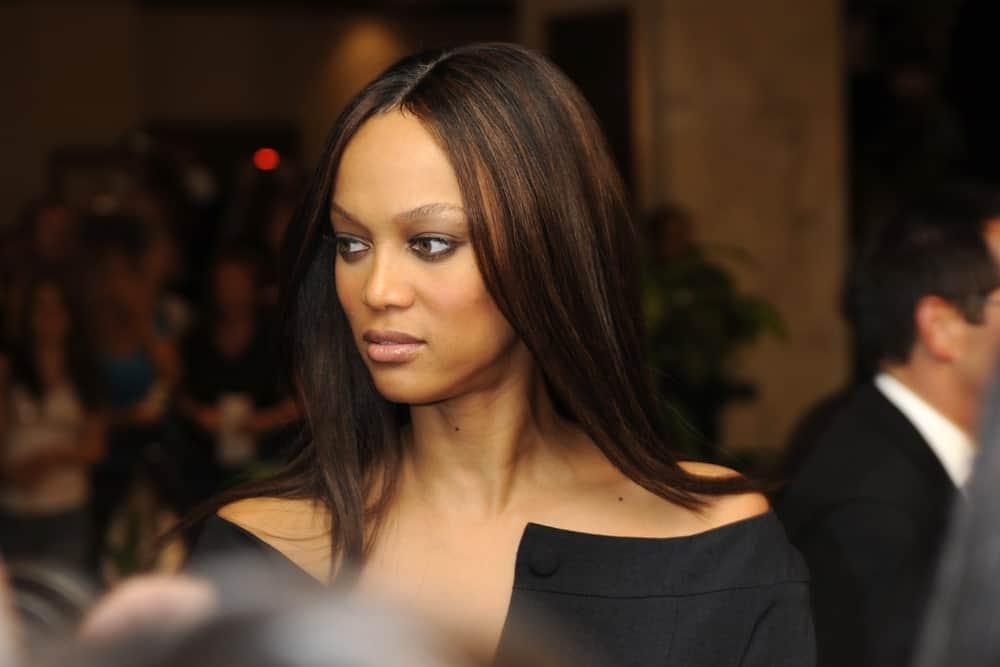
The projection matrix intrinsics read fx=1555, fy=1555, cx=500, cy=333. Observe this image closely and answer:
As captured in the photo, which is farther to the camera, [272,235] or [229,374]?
[272,235]

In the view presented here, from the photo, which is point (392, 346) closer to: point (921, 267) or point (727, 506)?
point (727, 506)

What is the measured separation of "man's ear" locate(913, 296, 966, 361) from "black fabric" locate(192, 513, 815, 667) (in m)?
1.23

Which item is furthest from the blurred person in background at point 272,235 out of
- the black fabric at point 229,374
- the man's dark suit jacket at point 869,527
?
the man's dark suit jacket at point 869,527

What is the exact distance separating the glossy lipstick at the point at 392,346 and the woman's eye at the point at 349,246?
4.1 inches

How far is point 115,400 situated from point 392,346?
4.55 meters

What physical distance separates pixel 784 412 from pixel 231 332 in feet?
11.1

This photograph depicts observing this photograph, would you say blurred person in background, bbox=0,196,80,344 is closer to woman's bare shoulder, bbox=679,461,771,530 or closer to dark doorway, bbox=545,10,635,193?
dark doorway, bbox=545,10,635,193

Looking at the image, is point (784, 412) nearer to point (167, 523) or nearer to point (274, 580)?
point (167, 523)

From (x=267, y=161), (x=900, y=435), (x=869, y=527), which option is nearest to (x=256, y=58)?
(x=267, y=161)

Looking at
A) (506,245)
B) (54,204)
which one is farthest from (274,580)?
(54,204)

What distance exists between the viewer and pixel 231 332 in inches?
239

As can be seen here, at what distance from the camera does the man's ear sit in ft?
10.0

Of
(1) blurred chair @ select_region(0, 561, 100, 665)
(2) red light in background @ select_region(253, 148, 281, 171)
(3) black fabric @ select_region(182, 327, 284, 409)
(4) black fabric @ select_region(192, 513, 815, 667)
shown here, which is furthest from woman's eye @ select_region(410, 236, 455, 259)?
(2) red light in background @ select_region(253, 148, 281, 171)

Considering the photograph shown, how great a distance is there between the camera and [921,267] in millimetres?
3143
